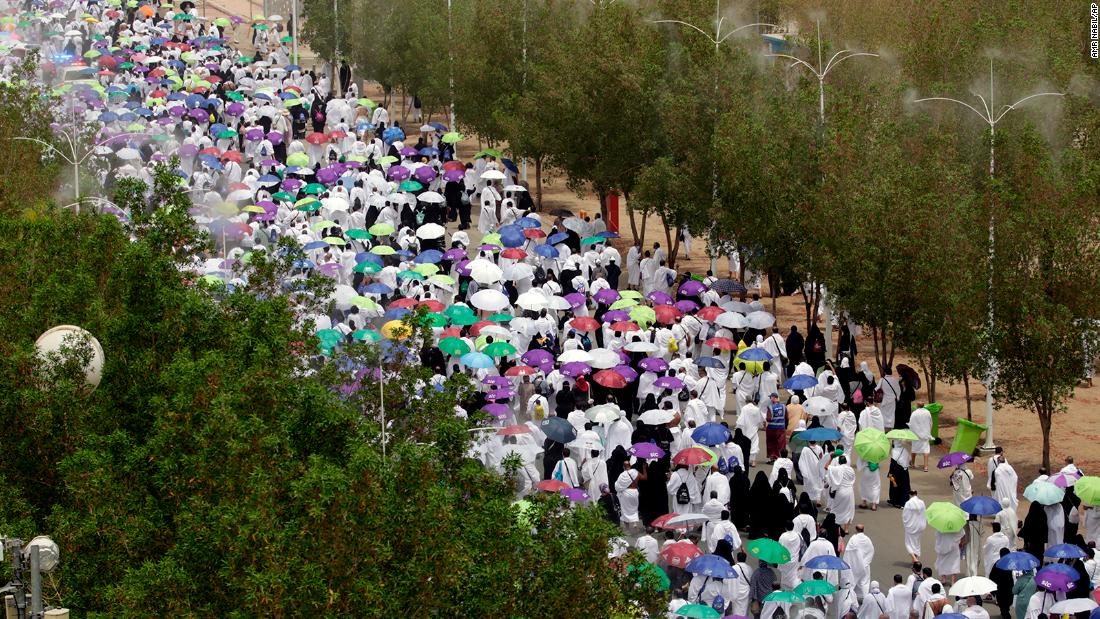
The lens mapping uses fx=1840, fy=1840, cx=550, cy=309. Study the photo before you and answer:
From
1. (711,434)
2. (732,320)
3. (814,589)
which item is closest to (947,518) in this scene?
(814,589)

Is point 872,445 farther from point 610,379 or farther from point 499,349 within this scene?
point 499,349

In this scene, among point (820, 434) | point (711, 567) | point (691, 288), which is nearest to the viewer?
point (711, 567)

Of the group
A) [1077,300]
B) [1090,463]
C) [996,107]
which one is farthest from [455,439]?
[996,107]

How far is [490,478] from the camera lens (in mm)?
13586

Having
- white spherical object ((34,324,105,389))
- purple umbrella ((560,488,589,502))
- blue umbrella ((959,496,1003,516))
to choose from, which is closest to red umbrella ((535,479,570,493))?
purple umbrella ((560,488,589,502))

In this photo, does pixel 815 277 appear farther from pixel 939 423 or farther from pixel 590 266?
pixel 590 266

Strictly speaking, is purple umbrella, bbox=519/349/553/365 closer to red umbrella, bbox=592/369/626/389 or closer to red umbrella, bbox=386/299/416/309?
red umbrella, bbox=592/369/626/389

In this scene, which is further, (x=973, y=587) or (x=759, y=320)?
(x=759, y=320)

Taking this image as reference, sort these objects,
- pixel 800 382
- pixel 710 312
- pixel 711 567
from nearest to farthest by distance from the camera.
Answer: pixel 711 567
pixel 800 382
pixel 710 312

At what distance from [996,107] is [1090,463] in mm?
12359

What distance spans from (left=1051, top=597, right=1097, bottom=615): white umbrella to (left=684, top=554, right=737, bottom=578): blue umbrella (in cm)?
311

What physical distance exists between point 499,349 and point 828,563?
302 inches

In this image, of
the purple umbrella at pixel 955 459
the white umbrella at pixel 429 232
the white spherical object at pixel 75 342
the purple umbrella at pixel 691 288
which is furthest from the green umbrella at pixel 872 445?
the white umbrella at pixel 429 232

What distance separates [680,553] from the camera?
18469mm
